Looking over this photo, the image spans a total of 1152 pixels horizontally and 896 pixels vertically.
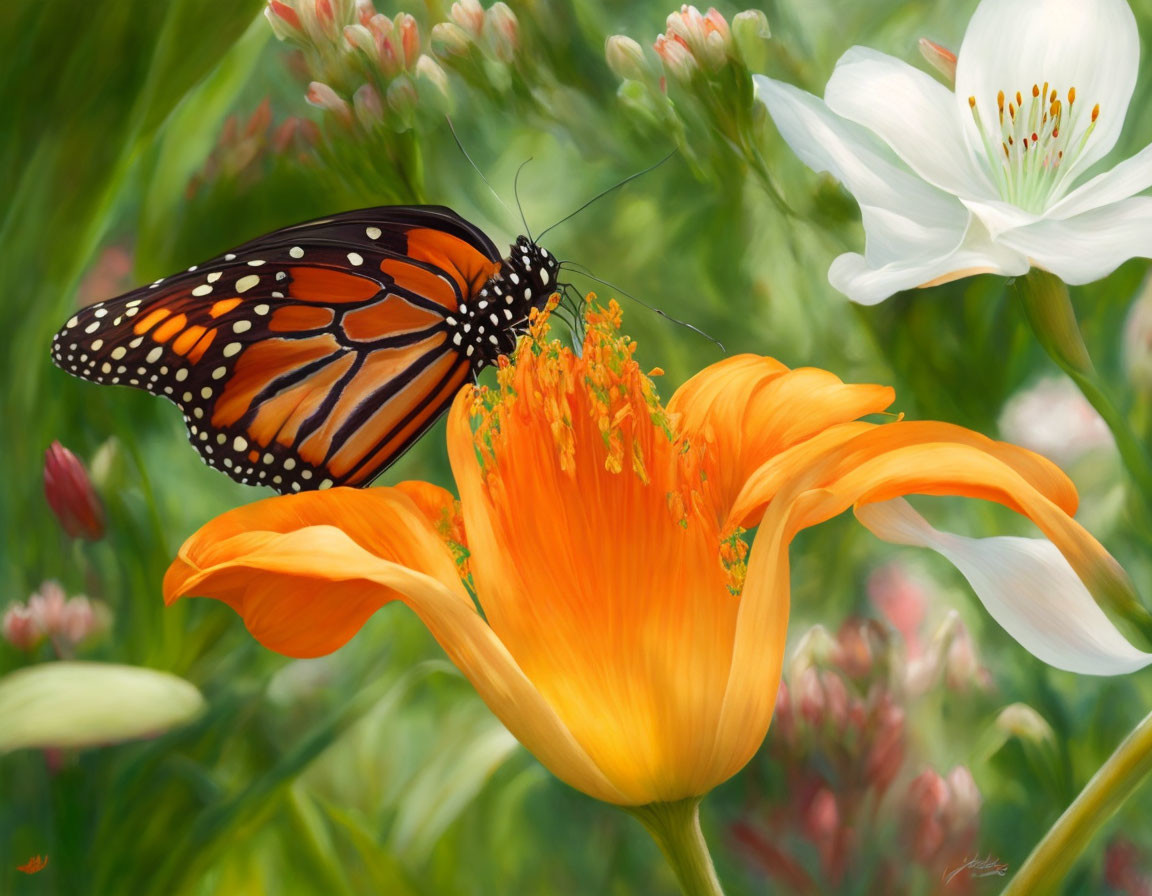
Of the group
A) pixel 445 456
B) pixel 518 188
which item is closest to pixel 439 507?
pixel 445 456

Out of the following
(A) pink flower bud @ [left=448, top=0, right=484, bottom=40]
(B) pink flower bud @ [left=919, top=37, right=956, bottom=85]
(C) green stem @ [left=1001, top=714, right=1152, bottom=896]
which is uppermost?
(A) pink flower bud @ [left=448, top=0, right=484, bottom=40]

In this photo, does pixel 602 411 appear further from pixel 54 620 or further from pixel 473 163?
pixel 54 620

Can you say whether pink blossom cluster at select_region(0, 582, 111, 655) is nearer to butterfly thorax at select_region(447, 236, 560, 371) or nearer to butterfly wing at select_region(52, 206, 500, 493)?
butterfly wing at select_region(52, 206, 500, 493)

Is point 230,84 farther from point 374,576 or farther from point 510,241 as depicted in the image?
point 374,576

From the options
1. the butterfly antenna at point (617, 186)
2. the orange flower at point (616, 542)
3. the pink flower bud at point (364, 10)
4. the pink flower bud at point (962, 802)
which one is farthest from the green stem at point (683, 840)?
the pink flower bud at point (364, 10)

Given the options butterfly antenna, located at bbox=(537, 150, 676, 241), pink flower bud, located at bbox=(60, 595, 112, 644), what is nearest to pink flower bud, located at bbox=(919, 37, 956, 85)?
butterfly antenna, located at bbox=(537, 150, 676, 241)

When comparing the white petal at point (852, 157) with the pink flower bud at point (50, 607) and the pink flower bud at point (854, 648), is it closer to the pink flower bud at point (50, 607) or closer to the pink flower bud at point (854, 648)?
the pink flower bud at point (854, 648)
